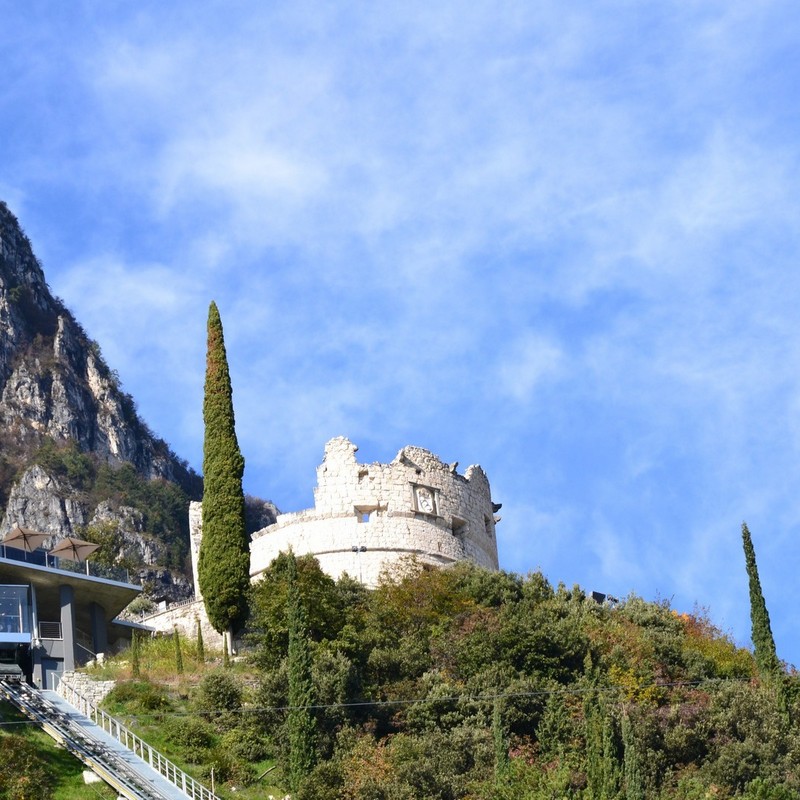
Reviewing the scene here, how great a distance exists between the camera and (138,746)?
40312 mm

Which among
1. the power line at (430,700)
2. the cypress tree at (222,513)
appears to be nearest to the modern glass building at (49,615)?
the cypress tree at (222,513)

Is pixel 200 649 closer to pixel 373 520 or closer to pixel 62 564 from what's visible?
pixel 62 564

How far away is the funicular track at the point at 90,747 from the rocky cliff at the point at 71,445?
54596mm

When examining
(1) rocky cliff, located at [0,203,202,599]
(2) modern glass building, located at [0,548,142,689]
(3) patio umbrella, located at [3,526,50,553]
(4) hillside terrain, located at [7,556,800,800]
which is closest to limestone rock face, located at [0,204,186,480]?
(1) rocky cliff, located at [0,203,202,599]

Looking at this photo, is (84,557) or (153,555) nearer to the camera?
(84,557)

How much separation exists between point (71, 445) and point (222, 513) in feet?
230

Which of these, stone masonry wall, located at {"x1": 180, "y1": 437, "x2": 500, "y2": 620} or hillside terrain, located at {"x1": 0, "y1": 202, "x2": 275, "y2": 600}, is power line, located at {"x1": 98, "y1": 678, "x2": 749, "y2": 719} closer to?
stone masonry wall, located at {"x1": 180, "y1": 437, "x2": 500, "y2": 620}

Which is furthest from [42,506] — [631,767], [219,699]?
[631,767]

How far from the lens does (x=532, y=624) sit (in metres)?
47.9

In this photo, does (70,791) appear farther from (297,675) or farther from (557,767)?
(557,767)

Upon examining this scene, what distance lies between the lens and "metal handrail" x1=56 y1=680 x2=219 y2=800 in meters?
38.0

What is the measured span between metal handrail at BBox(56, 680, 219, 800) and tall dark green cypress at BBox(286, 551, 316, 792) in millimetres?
2500

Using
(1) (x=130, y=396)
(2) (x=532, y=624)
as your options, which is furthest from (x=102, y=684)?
(1) (x=130, y=396)

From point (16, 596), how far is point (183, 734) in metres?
9.02
